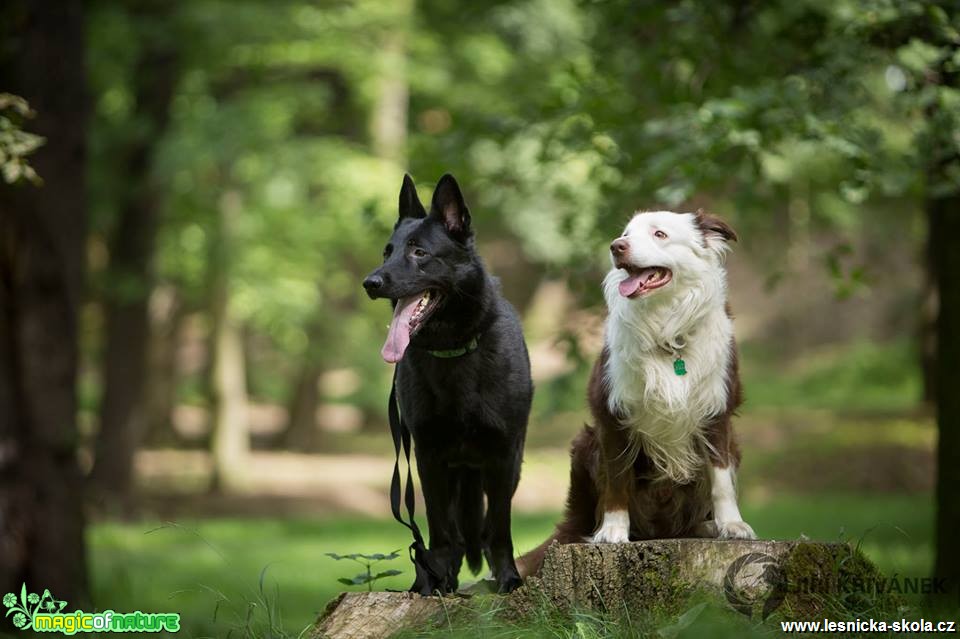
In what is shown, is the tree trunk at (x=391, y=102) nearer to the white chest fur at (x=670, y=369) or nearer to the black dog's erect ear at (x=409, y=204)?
the black dog's erect ear at (x=409, y=204)

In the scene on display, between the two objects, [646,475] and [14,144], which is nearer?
[646,475]

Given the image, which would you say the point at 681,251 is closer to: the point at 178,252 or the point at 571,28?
the point at 178,252

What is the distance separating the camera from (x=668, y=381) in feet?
15.3

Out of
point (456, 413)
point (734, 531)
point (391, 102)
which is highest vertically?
point (391, 102)

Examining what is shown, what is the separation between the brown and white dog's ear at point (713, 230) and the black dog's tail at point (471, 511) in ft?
5.26

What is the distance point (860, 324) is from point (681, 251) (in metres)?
31.6

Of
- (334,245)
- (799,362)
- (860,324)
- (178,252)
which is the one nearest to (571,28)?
(334,245)

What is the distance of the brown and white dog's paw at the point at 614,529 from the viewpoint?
15.4 ft

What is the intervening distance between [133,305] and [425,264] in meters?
14.7

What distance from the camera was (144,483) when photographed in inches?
858

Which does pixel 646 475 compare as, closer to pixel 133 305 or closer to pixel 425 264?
pixel 425 264

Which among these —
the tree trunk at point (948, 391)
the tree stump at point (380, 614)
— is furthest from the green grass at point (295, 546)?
the tree stump at point (380, 614)

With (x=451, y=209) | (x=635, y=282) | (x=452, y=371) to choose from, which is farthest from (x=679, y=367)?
(x=451, y=209)

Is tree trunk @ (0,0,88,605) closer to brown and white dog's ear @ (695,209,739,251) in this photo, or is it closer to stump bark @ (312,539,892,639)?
stump bark @ (312,539,892,639)
